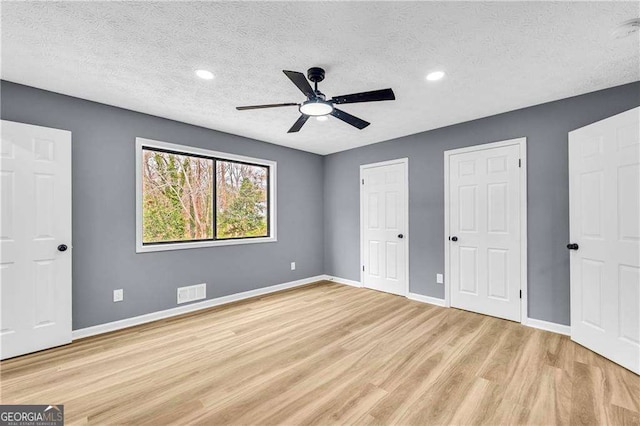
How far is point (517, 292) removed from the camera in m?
3.34

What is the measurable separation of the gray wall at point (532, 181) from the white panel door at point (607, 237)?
234 mm

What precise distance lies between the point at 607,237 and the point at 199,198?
461 centimetres

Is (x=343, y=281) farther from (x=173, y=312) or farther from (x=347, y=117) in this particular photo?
(x=347, y=117)

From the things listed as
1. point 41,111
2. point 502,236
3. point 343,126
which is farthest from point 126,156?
point 502,236

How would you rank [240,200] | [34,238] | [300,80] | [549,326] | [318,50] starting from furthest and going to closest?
[240,200], [549,326], [34,238], [318,50], [300,80]

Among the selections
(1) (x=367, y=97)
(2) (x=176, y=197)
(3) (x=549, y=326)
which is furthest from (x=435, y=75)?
(2) (x=176, y=197)

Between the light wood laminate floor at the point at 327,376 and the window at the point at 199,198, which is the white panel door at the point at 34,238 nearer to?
the light wood laminate floor at the point at 327,376

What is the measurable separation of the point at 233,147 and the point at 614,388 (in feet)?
15.6

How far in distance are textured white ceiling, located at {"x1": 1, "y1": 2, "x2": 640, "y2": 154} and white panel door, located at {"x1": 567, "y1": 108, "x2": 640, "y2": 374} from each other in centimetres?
63

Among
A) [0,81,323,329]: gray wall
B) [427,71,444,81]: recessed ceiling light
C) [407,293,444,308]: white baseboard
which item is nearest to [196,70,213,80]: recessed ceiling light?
[0,81,323,329]: gray wall

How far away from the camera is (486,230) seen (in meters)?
3.59

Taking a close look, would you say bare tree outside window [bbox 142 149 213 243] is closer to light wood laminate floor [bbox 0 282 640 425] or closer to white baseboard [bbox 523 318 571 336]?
light wood laminate floor [bbox 0 282 640 425]

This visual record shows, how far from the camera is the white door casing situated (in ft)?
11.0

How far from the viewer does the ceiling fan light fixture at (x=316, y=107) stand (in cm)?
227
